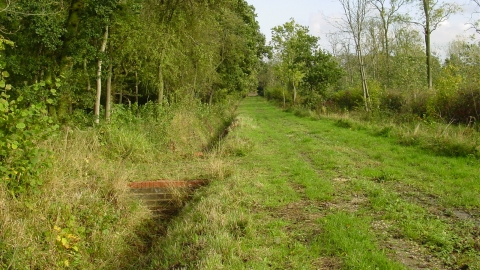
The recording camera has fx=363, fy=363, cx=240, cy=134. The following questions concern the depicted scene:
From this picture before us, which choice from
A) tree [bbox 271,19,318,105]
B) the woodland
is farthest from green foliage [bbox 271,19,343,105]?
the woodland

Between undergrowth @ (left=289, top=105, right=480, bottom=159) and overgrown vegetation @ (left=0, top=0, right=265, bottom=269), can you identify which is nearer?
overgrown vegetation @ (left=0, top=0, right=265, bottom=269)

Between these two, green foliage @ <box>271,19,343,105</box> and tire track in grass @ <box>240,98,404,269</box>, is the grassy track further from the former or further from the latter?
green foliage @ <box>271,19,343,105</box>

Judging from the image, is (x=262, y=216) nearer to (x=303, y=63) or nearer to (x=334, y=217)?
(x=334, y=217)

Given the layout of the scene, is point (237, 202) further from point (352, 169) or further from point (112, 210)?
point (352, 169)

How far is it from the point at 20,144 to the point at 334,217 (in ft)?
15.6

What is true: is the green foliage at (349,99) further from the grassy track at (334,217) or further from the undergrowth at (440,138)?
the grassy track at (334,217)

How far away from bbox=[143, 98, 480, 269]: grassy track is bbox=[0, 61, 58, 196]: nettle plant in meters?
2.22

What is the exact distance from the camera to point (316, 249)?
4.44 metres

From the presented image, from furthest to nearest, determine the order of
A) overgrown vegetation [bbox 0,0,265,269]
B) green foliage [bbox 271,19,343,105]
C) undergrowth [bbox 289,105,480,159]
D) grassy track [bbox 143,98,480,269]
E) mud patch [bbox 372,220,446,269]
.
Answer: green foliage [bbox 271,19,343,105]
undergrowth [bbox 289,105,480,159]
overgrown vegetation [bbox 0,0,265,269]
grassy track [bbox 143,98,480,269]
mud patch [bbox 372,220,446,269]

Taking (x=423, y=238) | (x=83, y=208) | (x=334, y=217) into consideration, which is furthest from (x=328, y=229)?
(x=83, y=208)

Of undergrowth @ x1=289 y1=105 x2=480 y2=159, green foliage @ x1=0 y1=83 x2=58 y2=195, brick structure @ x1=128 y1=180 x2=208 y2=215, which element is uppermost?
green foliage @ x1=0 y1=83 x2=58 y2=195

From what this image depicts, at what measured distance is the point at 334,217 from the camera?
543 centimetres

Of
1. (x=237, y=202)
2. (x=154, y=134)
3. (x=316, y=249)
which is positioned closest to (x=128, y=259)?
(x=237, y=202)

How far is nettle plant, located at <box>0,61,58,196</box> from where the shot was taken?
5.07 meters
